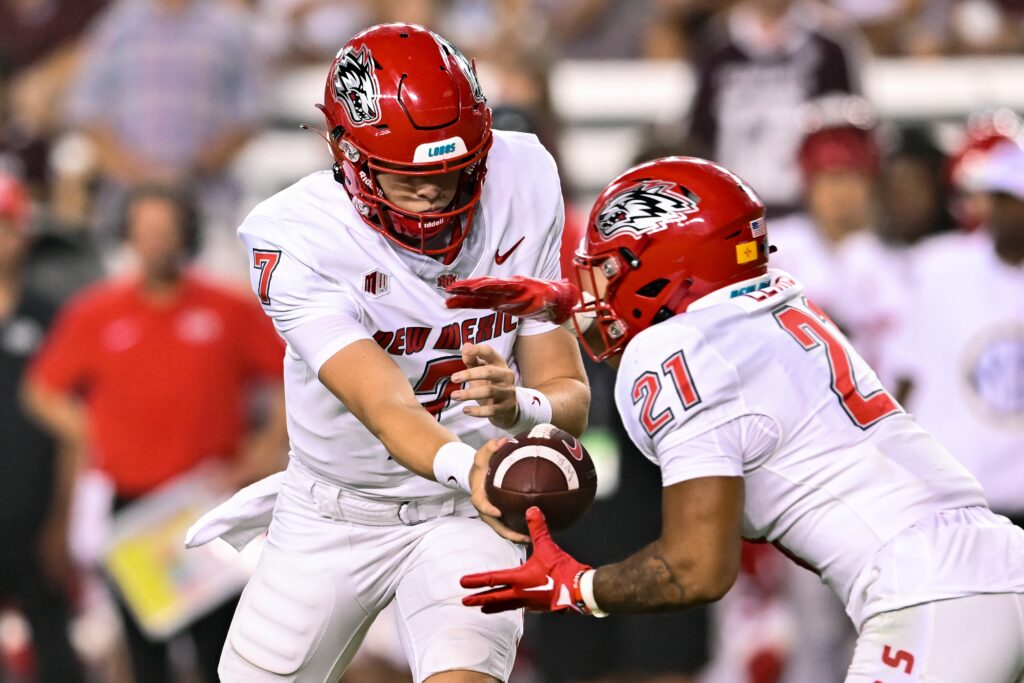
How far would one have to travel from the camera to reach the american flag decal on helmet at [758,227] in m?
3.78

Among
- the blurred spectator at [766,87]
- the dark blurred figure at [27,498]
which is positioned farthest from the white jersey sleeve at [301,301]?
the blurred spectator at [766,87]

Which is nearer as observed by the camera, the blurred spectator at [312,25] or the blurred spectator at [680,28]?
the blurred spectator at [680,28]

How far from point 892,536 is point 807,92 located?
180 inches

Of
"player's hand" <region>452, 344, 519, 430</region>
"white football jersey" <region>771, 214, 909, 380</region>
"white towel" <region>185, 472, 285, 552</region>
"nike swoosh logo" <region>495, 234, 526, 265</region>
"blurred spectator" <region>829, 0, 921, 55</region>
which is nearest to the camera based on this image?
"player's hand" <region>452, 344, 519, 430</region>

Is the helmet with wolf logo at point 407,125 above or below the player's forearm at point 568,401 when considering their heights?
above

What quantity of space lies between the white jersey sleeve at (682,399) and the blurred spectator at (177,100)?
487cm

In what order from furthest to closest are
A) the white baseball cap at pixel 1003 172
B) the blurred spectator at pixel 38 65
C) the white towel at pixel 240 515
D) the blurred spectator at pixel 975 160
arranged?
the blurred spectator at pixel 38 65 < the blurred spectator at pixel 975 160 < the white baseball cap at pixel 1003 172 < the white towel at pixel 240 515

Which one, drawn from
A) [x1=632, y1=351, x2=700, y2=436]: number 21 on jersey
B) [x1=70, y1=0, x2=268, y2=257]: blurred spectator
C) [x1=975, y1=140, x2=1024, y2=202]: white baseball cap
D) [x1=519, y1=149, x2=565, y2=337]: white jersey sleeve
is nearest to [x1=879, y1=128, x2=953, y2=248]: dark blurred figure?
[x1=975, y1=140, x2=1024, y2=202]: white baseball cap

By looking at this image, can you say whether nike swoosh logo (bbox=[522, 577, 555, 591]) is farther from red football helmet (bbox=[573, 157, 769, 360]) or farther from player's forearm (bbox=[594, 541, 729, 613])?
red football helmet (bbox=[573, 157, 769, 360])

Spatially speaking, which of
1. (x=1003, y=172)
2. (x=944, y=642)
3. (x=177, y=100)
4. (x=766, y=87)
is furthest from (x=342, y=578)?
(x=177, y=100)

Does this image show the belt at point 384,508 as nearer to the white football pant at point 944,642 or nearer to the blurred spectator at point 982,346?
the white football pant at point 944,642

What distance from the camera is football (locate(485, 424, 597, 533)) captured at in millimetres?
3596

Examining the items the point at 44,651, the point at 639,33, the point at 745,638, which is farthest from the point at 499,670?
the point at 639,33

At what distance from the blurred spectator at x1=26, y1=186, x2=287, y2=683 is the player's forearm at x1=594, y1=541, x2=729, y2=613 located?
143 inches
